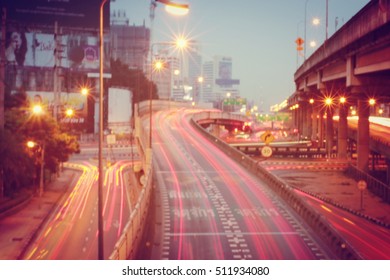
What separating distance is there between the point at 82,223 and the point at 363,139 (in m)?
31.5

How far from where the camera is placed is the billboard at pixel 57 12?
63.8m

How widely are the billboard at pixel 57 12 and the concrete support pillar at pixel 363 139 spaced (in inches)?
1267

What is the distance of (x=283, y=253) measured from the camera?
18.9 meters

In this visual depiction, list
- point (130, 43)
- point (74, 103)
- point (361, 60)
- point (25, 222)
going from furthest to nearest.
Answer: point (130, 43) < point (74, 103) < point (25, 222) < point (361, 60)

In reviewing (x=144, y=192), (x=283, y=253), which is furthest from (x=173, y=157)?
(x=283, y=253)

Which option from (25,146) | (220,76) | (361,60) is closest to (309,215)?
(361,60)

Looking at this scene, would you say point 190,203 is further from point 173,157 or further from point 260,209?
point 173,157

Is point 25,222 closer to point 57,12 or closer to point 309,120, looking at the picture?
point 57,12

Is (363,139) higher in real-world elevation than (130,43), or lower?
lower

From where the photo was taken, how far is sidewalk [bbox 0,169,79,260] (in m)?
25.6

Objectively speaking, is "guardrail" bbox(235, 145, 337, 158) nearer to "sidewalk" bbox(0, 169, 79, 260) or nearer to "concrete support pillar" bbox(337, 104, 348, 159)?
"concrete support pillar" bbox(337, 104, 348, 159)

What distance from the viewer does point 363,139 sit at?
5112 centimetres

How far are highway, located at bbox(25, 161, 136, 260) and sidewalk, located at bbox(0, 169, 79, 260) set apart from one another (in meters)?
0.52

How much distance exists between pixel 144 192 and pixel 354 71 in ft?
53.2
